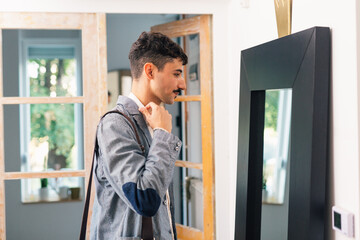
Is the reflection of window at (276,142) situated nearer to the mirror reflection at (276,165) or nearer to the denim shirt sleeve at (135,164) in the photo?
the mirror reflection at (276,165)

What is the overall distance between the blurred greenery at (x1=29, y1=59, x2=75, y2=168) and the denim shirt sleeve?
1.34 meters

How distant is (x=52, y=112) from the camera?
2.70m

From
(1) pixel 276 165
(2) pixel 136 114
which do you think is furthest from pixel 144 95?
(1) pixel 276 165

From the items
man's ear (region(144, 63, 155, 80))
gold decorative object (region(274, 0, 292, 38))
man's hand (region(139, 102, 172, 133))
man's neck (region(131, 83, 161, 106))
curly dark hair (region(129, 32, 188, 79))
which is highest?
gold decorative object (region(274, 0, 292, 38))

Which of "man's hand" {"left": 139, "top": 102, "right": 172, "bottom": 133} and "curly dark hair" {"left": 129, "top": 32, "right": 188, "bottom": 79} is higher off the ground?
"curly dark hair" {"left": 129, "top": 32, "right": 188, "bottom": 79}

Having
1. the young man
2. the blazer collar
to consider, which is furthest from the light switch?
the blazer collar

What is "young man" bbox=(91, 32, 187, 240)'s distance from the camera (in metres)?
1.33

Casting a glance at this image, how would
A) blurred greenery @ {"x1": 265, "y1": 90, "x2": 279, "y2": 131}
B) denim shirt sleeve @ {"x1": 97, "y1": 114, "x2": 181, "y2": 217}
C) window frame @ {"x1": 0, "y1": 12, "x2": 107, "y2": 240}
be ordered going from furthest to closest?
1. window frame @ {"x1": 0, "y1": 12, "x2": 107, "y2": 240}
2. blurred greenery @ {"x1": 265, "y1": 90, "x2": 279, "y2": 131}
3. denim shirt sleeve @ {"x1": 97, "y1": 114, "x2": 181, "y2": 217}

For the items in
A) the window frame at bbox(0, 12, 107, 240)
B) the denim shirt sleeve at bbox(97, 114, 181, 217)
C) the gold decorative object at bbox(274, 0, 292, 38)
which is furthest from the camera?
the window frame at bbox(0, 12, 107, 240)

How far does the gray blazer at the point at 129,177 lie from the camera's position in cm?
132

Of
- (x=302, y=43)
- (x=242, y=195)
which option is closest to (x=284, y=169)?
(x=242, y=195)

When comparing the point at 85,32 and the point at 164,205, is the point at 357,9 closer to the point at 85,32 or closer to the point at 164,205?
the point at 164,205

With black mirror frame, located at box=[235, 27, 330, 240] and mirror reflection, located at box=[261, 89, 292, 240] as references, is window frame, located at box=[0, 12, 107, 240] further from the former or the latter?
black mirror frame, located at box=[235, 27, 330, 240]

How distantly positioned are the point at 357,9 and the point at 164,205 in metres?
0.89
